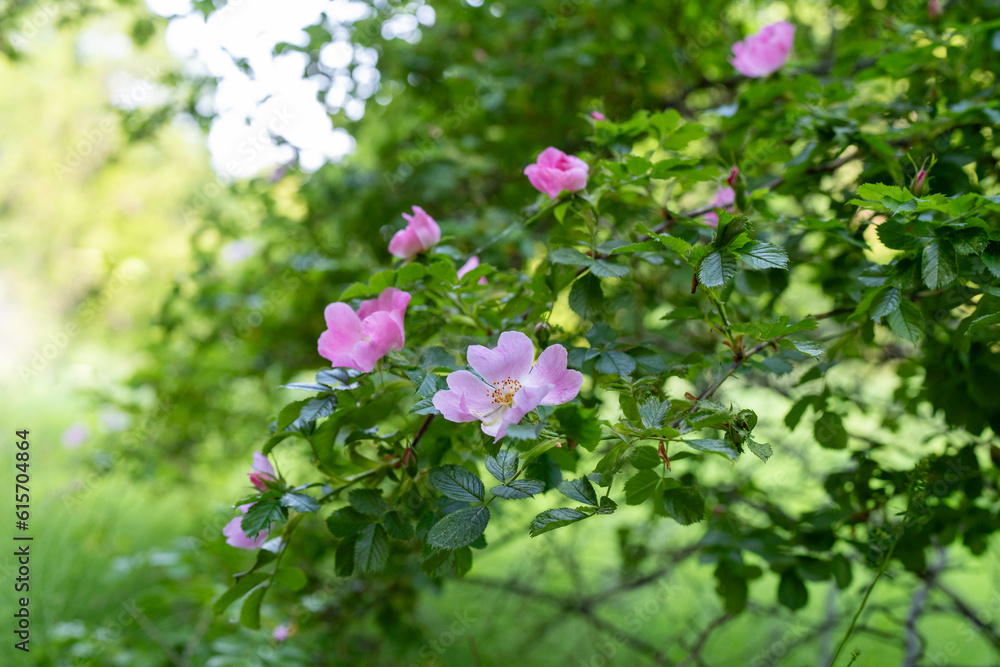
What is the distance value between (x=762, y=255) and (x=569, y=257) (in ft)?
Result: 0.64

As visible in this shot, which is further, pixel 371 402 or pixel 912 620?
pixel 912 620

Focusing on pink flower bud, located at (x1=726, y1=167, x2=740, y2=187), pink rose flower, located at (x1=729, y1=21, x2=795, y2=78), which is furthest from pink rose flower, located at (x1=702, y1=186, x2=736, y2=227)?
pink rose flower, located at (x1=729, y1=21, x2=795, y2=78)

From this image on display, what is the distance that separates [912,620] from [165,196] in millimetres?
9153

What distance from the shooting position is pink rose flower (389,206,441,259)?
819 mm

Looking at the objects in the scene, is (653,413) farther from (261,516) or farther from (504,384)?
(261,516)

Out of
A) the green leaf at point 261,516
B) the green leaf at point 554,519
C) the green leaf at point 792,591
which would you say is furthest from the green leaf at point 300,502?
the green leaf at point 792,591

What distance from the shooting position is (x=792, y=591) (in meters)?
0.96

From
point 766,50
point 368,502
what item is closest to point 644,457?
point 368,502

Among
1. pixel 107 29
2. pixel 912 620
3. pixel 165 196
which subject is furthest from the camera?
pixel 165 196

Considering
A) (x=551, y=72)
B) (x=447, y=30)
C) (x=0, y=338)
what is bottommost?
(x=0, y=338)

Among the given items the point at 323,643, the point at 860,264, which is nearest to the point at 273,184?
the point at 323,643

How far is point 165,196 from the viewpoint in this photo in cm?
839

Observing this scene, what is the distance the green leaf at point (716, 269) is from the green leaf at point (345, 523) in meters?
0.42

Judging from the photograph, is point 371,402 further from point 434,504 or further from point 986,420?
point 986,420
